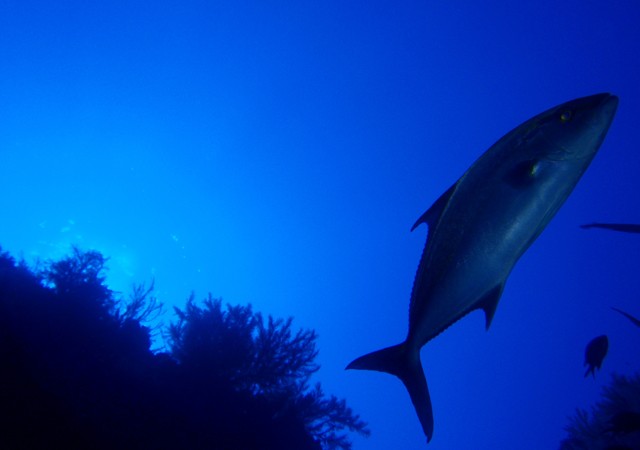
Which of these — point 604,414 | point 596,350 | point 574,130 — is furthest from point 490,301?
point 604,414

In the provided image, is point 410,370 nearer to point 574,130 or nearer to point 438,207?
point 438,207

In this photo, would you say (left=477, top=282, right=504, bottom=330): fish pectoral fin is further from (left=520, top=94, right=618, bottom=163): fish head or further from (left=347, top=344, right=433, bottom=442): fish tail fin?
(left=520, top=94, right=618, bottom=163): fish head

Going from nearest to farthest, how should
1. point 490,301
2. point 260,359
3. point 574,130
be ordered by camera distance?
point 574,130 → point 490,301 → point 260,359

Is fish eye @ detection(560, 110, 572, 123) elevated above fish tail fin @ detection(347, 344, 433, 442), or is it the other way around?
fish eye @ detection(560, 110, 572, 123)

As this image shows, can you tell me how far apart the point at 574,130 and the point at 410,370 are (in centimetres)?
115

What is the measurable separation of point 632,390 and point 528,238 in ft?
44.4

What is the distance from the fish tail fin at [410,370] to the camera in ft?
5.31

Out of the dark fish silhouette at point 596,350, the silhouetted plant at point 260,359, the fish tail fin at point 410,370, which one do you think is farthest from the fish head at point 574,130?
the silhouetted plant at point 260,359

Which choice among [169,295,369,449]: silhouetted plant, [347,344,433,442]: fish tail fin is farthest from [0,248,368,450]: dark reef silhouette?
[347,344,433,442]: fish tail fin

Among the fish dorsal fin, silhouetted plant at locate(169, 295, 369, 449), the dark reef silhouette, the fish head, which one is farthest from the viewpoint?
silhouetted plant at locate(169, 295, 369, 449)

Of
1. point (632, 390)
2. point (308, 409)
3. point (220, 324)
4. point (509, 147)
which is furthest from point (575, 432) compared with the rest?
point (509, 147)

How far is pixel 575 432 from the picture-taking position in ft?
40.1

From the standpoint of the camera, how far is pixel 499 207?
4.75 ft

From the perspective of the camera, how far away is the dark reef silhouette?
17.0 ft
